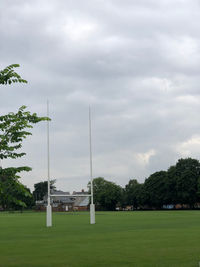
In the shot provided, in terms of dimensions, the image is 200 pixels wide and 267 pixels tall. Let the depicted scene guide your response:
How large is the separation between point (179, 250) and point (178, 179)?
90984mm

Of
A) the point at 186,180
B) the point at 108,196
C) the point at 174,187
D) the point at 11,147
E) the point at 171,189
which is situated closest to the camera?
the point at 11,147

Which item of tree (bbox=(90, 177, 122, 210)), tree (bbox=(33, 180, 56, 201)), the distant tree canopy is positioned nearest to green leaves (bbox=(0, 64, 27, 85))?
the distant tree canopy

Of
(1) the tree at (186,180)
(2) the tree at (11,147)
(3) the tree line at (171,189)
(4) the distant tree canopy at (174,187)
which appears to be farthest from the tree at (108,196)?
(2) the tree at (11,147)

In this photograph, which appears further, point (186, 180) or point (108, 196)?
point (108, 196)

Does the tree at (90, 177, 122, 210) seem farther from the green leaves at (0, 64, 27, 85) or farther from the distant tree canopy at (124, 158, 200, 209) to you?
the green leaves at (0, 64, 27, 85)

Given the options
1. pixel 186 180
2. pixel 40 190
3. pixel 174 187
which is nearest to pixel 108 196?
pixel 174 187

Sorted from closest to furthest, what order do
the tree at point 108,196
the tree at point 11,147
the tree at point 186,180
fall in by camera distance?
the tree at point 11,147
the tree at point 186,180
the tree at point 108,196

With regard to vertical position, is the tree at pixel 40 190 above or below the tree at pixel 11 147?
above

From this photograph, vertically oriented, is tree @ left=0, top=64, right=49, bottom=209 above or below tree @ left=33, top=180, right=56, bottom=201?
below

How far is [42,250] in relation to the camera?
720 inches

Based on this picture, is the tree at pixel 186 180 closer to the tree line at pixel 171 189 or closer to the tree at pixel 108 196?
the tree line at pixel 171 189

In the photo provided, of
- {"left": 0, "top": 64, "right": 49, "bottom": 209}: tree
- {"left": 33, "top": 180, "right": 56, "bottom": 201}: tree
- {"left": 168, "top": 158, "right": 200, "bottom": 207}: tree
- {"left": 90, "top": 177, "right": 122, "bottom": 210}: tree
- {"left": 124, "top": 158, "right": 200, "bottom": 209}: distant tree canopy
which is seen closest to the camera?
{"left": 0, "top": 64, "right": 49, "bottom": 209}: tree

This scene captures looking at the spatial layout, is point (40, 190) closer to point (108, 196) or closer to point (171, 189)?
point (108, 196)

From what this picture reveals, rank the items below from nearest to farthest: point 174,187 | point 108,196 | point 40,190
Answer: point 174,187, point 108,196, point 40,190
